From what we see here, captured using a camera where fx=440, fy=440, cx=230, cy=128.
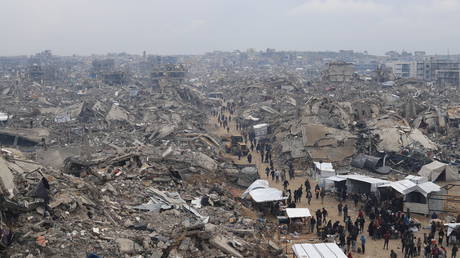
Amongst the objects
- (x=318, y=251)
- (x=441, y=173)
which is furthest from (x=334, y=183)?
(x=318, y=251)

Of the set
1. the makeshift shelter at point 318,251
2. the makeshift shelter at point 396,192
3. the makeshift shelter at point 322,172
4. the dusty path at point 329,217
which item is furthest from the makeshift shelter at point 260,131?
the makeshift shelter at point 318,251

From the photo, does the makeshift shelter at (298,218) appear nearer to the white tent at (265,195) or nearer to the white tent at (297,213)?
the white tent at (297,213)

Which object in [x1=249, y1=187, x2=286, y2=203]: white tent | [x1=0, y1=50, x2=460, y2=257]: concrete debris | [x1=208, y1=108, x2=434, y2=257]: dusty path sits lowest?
[x1=208, y1=108, x2=434, y2=257]: dusty path

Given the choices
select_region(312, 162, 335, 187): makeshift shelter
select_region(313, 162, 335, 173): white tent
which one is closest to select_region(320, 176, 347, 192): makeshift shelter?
select_region(312, 162, 335, 187): makeshift shelter

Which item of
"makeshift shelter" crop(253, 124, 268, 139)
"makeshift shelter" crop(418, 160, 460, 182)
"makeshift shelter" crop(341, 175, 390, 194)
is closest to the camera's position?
"makeshift shelter" crop(341, 175, 390, 194)

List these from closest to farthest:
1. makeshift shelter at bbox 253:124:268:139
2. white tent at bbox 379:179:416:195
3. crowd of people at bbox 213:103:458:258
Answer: crowd of people at bbox 213:103:458:258, white tent at bbox 379:179:416:195, makeshift shelter at bbox 253:124:268:139

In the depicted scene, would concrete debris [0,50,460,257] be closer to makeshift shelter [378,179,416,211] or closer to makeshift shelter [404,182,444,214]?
makeshift shelter [404,182,444,214]
